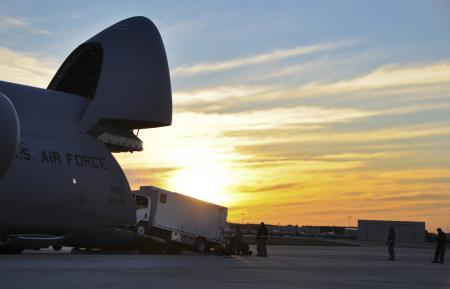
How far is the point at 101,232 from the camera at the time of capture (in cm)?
3347

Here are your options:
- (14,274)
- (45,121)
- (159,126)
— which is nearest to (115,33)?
(159,126)

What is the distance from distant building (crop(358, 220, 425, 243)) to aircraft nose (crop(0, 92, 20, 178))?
302 ft

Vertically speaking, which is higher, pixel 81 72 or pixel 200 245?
pixel 81 72

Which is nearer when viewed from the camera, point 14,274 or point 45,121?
point 14,274

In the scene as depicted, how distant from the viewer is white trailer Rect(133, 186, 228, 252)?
36562 mm

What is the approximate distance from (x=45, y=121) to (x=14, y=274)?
16859 mm

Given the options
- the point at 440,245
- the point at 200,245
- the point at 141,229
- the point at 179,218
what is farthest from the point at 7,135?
the point at 440,245

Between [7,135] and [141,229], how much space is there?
15187 millimetres

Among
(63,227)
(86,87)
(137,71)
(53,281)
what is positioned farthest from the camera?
Result: (86,87)

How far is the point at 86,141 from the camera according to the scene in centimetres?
3406

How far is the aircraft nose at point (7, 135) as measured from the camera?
2191cm

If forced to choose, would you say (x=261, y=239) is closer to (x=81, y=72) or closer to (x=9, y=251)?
(x=9, y=251)

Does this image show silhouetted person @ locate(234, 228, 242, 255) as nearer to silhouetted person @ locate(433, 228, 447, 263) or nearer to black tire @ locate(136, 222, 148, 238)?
black tire @ locate(136, 222, 148, 238)

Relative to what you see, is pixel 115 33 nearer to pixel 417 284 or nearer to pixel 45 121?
pixel 45 121
